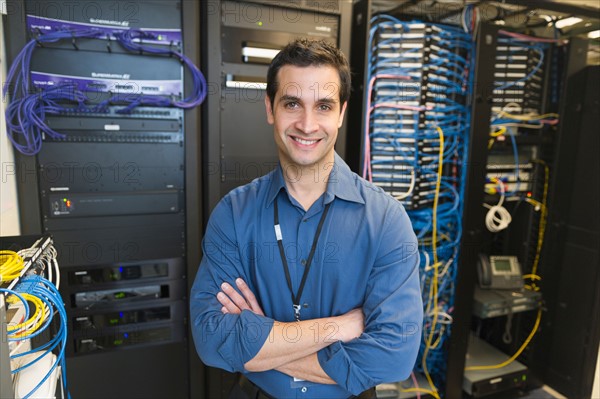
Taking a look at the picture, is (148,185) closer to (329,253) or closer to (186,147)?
(186,147)

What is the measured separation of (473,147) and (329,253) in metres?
1.19

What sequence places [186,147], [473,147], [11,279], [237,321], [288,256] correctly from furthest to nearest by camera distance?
[473,147]
[186,147]
[288,256]
[237,321]
[11,279]

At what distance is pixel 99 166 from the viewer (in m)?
1.66

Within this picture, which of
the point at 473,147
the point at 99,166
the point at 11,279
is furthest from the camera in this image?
the point at 473,147

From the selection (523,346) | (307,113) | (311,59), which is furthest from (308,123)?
(523,346)

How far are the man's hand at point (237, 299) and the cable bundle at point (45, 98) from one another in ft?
2.96

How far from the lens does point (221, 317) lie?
114 cm

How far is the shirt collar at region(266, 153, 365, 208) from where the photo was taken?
1.23m

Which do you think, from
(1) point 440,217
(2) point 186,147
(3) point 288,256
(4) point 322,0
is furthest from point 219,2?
(1) point 440,217

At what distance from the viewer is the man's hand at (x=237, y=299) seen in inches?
47.1

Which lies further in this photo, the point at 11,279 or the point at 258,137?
the point at 258,137

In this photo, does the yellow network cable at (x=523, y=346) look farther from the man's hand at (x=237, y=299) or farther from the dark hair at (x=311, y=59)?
the dark hair at (x=311, y=59)

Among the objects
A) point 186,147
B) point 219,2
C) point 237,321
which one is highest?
point 219,2

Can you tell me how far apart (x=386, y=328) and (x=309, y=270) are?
0.91 feet
